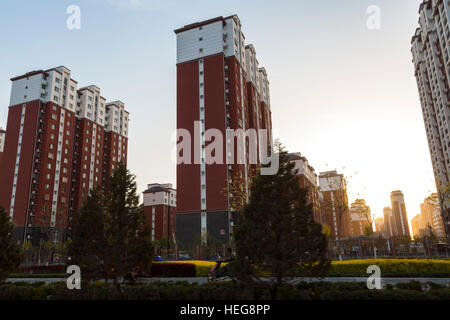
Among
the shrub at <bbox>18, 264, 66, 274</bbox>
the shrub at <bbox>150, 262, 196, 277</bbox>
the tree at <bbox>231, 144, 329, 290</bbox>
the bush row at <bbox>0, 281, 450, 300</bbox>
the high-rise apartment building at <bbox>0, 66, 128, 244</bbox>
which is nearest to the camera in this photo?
the bush row at <bbox>0, 281, 450, 300</bbox>

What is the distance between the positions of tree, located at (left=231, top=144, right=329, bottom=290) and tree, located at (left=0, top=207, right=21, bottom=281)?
11255 mm

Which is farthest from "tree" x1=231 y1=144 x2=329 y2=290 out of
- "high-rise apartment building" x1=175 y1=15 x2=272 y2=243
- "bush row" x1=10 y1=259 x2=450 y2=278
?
"high-rise apartment building" x1=175 y1=15 x2=272 y2=243

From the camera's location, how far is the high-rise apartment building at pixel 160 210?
100562 mm

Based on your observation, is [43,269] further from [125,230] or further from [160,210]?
[160,210]

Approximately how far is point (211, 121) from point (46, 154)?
1507 inches

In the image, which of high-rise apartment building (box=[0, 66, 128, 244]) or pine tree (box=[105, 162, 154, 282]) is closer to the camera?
pine tree (box=[105, 162, 154, 282])

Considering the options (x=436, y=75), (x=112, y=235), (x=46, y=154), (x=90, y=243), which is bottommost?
(x=90, y=243)

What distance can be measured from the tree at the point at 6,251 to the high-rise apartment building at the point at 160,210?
84.3 m

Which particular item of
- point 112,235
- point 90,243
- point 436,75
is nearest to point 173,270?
point 112,235

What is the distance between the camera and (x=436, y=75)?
67.1m

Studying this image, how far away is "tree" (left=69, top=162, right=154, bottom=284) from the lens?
13.9 metres

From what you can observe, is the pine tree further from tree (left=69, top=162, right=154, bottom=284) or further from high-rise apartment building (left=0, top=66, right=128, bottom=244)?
high-rise apartment building (left=0, top=66, right=128, bottom=244)

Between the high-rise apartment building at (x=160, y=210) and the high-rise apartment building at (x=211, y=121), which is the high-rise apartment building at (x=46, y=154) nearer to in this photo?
the high-rise apartment building at (x=160, y=210)

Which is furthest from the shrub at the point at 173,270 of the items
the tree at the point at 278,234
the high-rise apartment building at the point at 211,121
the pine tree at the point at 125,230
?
the high-rise apartment building at the point at 211,121
